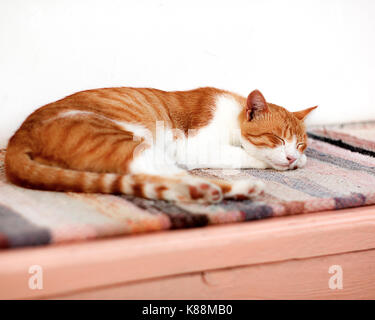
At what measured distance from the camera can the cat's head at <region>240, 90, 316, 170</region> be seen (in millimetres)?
1408

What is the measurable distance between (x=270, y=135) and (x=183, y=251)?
677 mm

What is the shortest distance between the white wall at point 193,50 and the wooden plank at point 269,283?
0.98m

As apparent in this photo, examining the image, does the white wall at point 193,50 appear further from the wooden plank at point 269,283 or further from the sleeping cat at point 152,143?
the wooden plank at point 269,283

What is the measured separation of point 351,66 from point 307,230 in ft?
4.73

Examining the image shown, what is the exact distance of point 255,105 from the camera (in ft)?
4.76

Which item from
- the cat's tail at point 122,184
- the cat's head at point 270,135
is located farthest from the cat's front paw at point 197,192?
the cat's head at point 270,135

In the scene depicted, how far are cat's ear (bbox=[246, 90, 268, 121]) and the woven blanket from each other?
0.21m

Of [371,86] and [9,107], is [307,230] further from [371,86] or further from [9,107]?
[371,86]

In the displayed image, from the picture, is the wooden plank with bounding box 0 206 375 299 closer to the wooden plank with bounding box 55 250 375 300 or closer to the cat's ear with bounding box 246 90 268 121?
the wooden plank with bounding box 55 250 375 300

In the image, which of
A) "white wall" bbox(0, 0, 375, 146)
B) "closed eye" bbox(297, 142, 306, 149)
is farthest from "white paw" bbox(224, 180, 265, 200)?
"white wall" bbox(0, 0, 375, 146)

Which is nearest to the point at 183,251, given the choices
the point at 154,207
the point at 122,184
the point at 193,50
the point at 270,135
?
the point at 154,207

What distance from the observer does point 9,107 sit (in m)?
1.56

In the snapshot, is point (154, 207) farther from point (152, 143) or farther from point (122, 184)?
point (152, 143)
